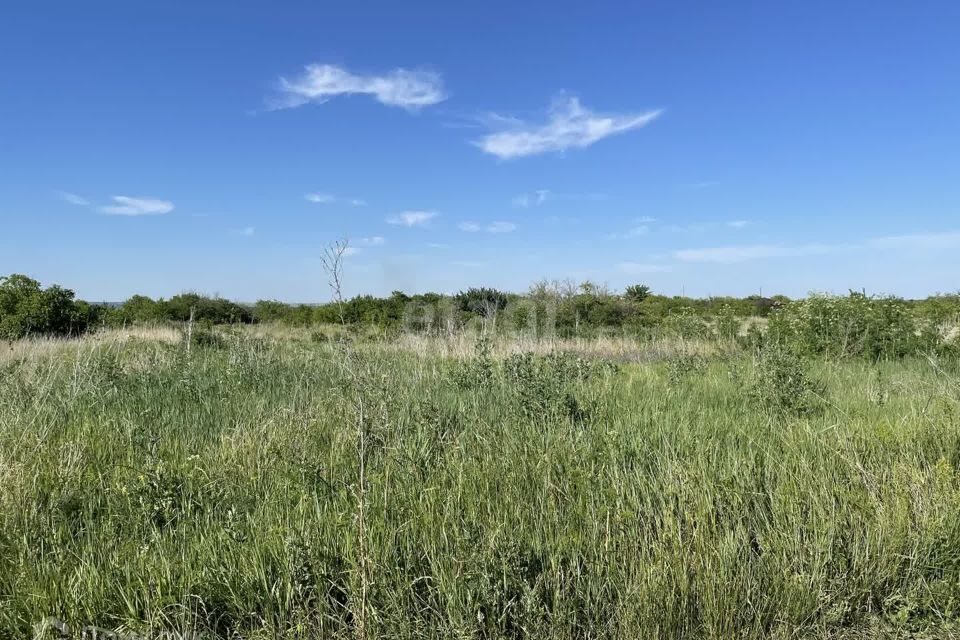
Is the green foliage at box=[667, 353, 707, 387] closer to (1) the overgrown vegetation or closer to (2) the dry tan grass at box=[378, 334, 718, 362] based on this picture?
(1) the overgrown vegetation

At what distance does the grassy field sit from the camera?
2.54 meters

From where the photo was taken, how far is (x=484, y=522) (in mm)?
3197

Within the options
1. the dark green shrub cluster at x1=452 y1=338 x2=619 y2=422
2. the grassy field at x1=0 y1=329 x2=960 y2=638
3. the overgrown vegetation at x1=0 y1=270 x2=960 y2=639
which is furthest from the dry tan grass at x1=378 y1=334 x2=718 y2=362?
the grassy field at x1=0 y1=329 x2=960 y2=638

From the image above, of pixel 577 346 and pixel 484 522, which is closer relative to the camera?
pixel 484 522

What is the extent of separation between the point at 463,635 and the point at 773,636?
143 cm

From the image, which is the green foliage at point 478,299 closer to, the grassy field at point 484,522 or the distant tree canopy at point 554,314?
the distant tree canopy at point 554,314

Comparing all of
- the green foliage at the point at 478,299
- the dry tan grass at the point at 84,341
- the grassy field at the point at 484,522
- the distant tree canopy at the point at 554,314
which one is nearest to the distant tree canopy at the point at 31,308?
the distant tree canopy at the point at 554,314

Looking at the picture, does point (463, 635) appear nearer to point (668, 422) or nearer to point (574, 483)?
point (574, 483)

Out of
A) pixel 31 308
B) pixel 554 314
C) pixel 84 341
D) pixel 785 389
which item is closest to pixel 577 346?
pixel 554 314

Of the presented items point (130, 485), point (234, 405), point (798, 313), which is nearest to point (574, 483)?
point (130, 485)

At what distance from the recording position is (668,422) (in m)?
4.71

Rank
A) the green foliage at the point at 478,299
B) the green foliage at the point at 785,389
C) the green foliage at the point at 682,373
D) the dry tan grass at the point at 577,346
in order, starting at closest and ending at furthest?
the green foliage at the point at 785,389 < the green foliage at the point at 682,373 < the dry tan grass at the point at 577,346 < the green foliage at the point at 478,299

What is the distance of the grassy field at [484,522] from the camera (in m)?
2.54

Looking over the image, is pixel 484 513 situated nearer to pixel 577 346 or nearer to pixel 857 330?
pixel 857 330
